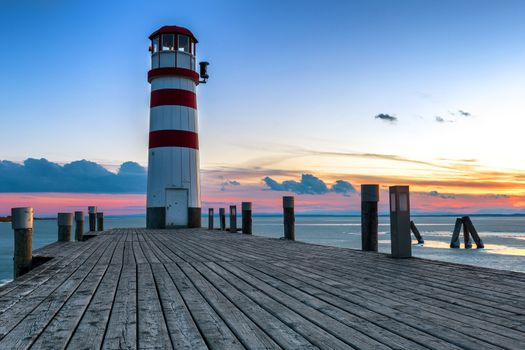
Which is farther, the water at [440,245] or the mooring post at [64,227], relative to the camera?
the water at [440,245]

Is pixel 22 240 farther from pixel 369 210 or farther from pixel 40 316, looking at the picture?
pixel 369 210

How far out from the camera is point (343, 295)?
168 inches

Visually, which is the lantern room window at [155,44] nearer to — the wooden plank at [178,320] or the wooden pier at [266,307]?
the wooden pier at [266,307]

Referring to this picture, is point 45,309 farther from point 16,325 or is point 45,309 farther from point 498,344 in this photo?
point 498,344

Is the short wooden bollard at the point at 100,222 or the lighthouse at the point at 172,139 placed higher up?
the lighthouse at the point at 172,139

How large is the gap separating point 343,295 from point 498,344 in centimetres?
168

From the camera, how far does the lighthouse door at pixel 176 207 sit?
66.8 feet

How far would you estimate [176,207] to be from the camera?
20453 mm

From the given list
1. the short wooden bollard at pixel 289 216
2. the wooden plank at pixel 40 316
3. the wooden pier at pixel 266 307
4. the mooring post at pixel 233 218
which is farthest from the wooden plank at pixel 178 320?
the mooring post at pixel 233 218

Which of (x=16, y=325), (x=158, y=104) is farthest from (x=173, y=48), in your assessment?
(x=16, y=325)

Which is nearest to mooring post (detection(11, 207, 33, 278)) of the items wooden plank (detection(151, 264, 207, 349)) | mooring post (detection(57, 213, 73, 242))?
wooden plank (detection(151, 264, 207, 349))

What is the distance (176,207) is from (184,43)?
744 cm

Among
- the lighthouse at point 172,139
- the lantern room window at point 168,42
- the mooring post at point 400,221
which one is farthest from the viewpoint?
the lantern room window at point 168,42

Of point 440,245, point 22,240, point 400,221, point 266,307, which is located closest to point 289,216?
point 400,221
